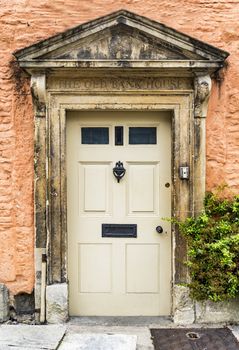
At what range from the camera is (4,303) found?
488 centimetres

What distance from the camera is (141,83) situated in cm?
482

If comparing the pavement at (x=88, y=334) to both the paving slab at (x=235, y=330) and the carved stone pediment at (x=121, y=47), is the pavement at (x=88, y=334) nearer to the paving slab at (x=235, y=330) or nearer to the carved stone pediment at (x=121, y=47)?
the paving slab at (x=235, y=330)

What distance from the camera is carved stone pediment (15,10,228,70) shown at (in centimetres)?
458

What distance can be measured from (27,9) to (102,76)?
107 centimetres

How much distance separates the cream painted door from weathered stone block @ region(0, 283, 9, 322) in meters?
0.70

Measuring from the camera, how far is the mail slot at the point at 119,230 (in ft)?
16.6

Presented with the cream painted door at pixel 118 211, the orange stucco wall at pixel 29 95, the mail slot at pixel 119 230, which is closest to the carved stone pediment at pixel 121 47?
the orange stucco wall at pixel 29 95

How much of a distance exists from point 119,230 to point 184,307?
1.08m

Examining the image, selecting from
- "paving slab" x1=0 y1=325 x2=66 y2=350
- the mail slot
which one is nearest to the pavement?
"paving slab" x1=0 y1=325 x2=66 y2=350

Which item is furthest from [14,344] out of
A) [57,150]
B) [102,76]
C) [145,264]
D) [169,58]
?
[169,58]

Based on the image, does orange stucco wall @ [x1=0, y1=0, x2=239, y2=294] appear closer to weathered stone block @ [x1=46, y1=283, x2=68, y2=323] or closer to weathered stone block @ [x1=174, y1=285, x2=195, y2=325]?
weathered stone block @ [x1=46, y1=283, x2=68, y2=323]

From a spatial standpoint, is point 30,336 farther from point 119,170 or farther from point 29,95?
point 29,95

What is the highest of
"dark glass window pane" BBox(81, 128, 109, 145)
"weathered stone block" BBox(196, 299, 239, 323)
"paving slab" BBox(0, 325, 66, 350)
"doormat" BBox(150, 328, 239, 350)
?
"dark glass window pane" BBox(81, 128, 109, 145)

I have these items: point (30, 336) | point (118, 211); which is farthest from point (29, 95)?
point (30, 336)
